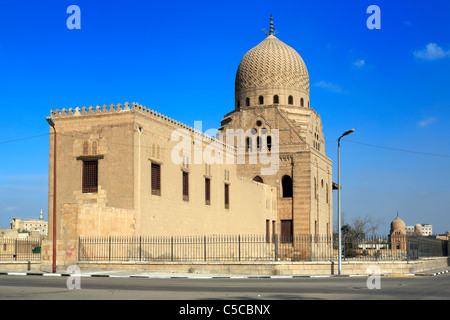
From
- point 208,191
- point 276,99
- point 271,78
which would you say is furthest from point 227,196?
point 271,78

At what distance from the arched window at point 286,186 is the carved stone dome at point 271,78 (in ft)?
21.9

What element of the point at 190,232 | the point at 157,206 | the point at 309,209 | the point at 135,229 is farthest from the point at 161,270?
the point at 309,209

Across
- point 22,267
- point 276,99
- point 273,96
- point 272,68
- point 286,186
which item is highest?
point 272,68

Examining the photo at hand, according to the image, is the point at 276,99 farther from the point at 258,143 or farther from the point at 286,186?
the point at 286,186

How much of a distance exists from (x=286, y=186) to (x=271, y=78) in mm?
9439

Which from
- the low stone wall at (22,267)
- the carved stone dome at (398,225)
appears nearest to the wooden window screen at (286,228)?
the low stone wall at (22,267)

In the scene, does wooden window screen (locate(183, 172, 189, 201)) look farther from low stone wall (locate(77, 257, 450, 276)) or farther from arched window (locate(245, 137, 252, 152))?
arched window (locate(245, 137, 252, 152))

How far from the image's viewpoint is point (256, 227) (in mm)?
42719

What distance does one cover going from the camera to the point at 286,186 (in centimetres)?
4675

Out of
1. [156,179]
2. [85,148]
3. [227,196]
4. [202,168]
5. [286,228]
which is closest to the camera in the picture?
[85,148]

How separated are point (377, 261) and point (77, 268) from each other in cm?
1259
